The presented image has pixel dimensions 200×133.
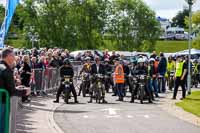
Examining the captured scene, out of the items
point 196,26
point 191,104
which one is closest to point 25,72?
point 191,104

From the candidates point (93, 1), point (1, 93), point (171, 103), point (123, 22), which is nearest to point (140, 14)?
point (123, 22)

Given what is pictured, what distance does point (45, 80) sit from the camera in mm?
27094

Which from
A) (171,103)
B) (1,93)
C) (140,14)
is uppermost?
(140,14)

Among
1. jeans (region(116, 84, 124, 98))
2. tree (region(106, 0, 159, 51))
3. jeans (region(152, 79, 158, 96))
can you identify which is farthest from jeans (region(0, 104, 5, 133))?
tree (region(106, 0, 159, 51))

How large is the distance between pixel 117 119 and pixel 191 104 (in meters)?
Result: 5.93

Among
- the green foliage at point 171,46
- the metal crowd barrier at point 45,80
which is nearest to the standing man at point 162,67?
the metal crowd barrier at point 45,80

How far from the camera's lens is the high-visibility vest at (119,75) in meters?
26.2

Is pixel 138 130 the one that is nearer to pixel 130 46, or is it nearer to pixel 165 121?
pixel 165 121

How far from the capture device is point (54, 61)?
2902cm

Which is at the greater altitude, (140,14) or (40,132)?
(140,14)

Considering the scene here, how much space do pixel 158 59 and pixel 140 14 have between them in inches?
2343

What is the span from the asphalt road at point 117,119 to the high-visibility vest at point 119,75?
2591mm

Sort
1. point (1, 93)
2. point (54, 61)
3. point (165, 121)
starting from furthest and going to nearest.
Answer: point (54, 61), point (165, 121), point (1, 93)

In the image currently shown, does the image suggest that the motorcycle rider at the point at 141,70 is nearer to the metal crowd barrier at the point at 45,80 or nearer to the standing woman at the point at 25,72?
the metal crowd barrier at the point at 45,80
